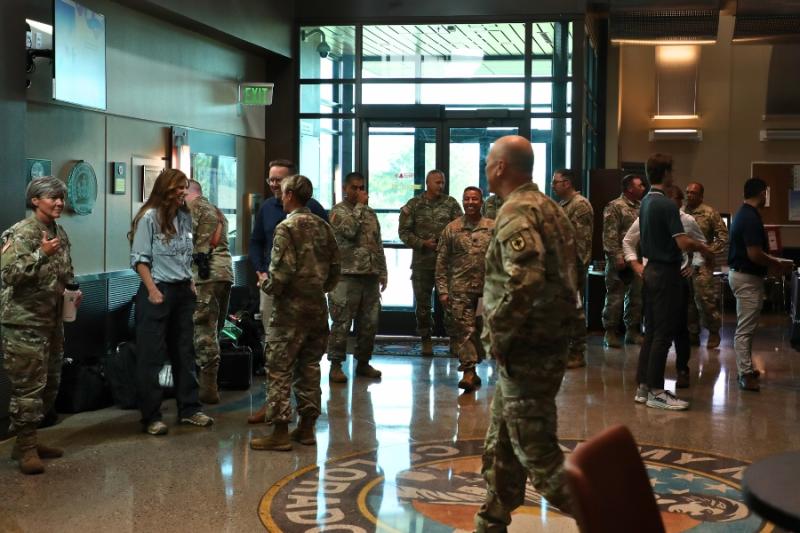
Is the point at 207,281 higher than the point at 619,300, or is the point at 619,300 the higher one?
the point at 207,281

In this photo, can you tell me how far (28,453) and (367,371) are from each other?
3.62m

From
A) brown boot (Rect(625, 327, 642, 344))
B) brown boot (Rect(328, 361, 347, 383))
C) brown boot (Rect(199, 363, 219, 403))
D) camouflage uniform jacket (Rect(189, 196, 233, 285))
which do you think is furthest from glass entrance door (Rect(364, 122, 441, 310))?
brown boot (Rect(199, 363, 219, 403))

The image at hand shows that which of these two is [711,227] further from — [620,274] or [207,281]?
[207,281]

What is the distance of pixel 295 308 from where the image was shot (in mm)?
6004

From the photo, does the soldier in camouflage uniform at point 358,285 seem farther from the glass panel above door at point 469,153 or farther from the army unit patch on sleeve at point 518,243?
the army unit patch on sleeve at point 518,243

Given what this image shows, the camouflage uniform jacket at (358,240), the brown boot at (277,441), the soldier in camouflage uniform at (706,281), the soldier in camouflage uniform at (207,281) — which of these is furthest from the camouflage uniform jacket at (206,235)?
the soldier in camouflage uniform at (706,281)

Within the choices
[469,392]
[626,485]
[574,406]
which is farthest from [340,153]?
[626,485]

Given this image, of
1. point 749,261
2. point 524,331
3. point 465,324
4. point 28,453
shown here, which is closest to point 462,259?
point 465,324

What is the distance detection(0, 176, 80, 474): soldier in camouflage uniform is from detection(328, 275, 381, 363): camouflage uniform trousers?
3286 mm

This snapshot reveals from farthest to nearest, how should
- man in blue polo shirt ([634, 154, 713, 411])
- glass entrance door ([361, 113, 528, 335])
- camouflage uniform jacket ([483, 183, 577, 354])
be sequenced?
1. glass entrance door ([361, 113, 528, 335])
2. man in blue polo shirt ([634, 154, 713, 411])
3. camouflage uniform jacket ([483, 183, 577, 354])

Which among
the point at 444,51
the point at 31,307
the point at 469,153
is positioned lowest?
the point at 31,307

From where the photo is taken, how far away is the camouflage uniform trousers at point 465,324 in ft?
26.6

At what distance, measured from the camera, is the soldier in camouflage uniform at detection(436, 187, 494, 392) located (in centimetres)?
812

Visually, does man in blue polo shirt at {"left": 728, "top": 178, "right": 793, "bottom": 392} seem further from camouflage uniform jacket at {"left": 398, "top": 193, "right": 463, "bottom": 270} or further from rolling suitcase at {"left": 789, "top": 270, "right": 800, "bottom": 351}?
camouflage uniform jacket at {"left": 398, "top": 193, "right": 463, "bottom": 270}
